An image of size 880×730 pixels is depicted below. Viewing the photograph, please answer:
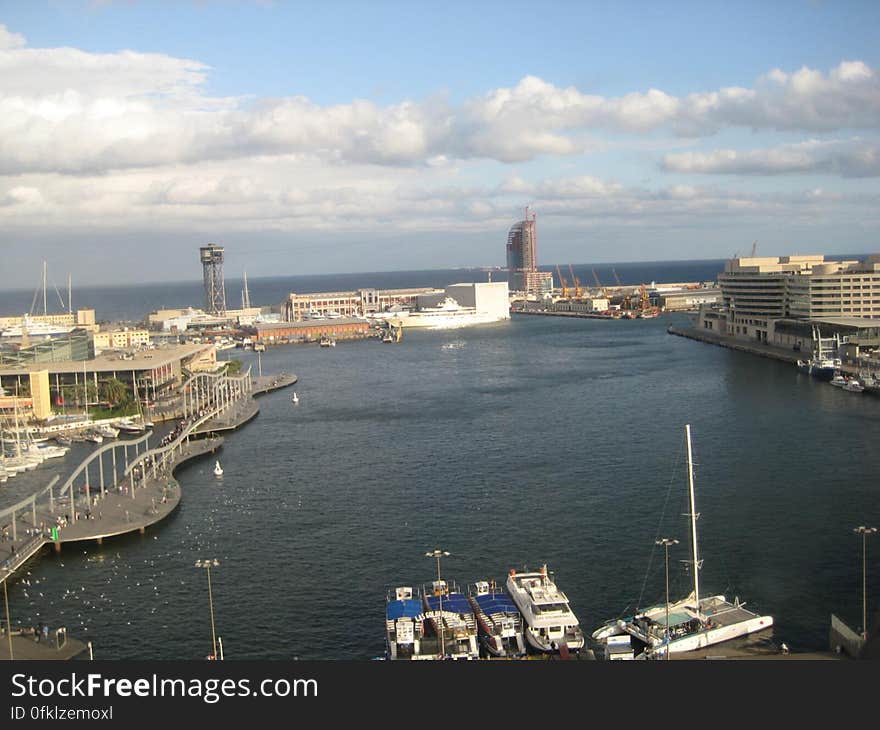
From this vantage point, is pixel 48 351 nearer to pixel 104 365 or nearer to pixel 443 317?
pixel 104 365

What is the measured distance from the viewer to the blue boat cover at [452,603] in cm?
508

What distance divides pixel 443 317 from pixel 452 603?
24909mm

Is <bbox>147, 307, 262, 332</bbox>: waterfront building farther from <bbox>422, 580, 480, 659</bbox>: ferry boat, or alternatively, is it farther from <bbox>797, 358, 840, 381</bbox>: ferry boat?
<bbox>422, 580, 480, 659</bbox>: ferry boat

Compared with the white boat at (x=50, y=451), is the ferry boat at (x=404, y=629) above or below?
below

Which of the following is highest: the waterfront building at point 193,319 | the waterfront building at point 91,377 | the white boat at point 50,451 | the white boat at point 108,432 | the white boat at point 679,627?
the waterfront building at point 193,319

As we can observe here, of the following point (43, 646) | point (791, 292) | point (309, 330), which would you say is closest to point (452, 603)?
point (43, 646)

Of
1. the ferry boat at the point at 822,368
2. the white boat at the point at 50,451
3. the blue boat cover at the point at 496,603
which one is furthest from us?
the ferry boat at the point at 822,368

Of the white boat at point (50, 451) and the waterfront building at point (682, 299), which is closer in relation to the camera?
the white boat at point (50, 451)

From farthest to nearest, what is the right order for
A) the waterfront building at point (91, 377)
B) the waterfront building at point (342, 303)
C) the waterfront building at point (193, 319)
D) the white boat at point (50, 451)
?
→ the waterfront building at point (342, 303) → the waterfront building at point (193, 319) → the waterfront building at point (91, 377) → the white boat at point (50, 451)

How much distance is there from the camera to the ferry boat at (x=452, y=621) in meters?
4.75

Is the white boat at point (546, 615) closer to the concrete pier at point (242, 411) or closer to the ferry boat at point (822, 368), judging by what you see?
the concrete pier at point (242, 411)

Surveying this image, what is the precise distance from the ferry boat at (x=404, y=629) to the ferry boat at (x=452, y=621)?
0.27 feet

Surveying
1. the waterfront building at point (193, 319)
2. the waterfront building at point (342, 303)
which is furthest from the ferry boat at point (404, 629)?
the waterfront building at point (342, 303)

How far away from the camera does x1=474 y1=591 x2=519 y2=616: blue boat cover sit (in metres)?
5.07
